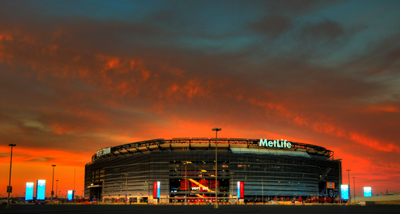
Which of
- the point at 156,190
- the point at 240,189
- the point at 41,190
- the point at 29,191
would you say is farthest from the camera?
the point at 240,189

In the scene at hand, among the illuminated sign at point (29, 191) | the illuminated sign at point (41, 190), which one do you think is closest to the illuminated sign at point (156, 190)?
the illuminated sign at point (41, 190)

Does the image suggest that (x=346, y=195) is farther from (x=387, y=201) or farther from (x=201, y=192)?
(x=201, y=192)

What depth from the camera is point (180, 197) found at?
196 metres

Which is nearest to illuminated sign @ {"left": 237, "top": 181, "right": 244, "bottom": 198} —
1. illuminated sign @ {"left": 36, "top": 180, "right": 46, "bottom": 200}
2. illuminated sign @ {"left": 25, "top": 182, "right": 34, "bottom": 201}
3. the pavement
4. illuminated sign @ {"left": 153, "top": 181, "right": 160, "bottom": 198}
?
illuminated sign @ {"left": 153, "top": 181, "right": 160, "bottom": 198}

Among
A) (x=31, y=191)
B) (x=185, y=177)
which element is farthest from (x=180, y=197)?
(x=31, y=191)

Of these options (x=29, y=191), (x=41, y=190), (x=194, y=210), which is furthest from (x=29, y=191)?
(x=194, y=210)

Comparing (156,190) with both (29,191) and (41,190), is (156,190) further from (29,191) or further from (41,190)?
(29,191)

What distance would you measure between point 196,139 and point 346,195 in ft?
280

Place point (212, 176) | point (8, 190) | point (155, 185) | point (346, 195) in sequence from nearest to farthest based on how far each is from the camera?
point (8, 190), point (346, 195), point (155, 185), point (212, 176)

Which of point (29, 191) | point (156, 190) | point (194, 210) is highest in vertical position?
point (194, 210)

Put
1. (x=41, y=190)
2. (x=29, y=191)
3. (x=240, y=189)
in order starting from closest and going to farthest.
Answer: (x=29, y=191) < (x=41, y=190) < (x=240, y=189)

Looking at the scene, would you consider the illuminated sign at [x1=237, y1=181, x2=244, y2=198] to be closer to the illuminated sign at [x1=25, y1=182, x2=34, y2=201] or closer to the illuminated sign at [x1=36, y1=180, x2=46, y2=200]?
the illuminated sign at [x1=36, y1=180, x2=46, y2=200]

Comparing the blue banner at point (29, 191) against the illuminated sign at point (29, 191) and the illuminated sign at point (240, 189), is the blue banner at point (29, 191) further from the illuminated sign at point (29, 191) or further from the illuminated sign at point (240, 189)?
the illuminated sign at point (240, 189)

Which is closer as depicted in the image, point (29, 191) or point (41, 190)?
point (29, 191)
